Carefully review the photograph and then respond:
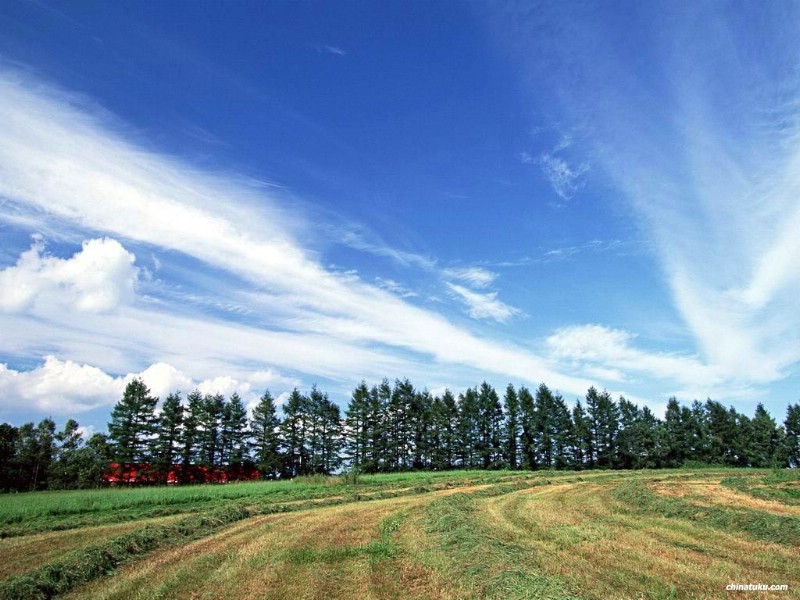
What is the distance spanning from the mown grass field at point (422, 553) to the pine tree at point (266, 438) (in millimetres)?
57952

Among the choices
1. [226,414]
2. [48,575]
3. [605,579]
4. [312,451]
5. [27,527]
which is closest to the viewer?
[605,579]

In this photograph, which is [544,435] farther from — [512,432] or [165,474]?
[165,474]

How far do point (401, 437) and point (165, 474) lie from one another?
4315 centimetres

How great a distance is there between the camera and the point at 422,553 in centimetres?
1333

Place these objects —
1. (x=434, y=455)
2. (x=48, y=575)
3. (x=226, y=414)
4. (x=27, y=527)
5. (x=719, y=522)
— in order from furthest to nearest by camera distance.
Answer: (x=434, y=455), (x=226, y=414), (x=27, y=527), (x=719, y=522), (x=48, y=575)

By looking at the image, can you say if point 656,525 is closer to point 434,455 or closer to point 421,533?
point 421,533

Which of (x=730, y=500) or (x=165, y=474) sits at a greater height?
(x=730, y=500)

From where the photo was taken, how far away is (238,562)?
42.0ft

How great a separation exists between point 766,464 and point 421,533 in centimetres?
12072

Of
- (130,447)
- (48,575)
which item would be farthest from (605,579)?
(130,447)

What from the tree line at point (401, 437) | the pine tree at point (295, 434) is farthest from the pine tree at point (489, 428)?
the pine tree at point (295, 434)

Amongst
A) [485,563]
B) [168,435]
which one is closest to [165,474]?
[168,435]

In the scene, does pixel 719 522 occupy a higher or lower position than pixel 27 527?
higher

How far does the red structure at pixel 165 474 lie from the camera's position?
64.0m
